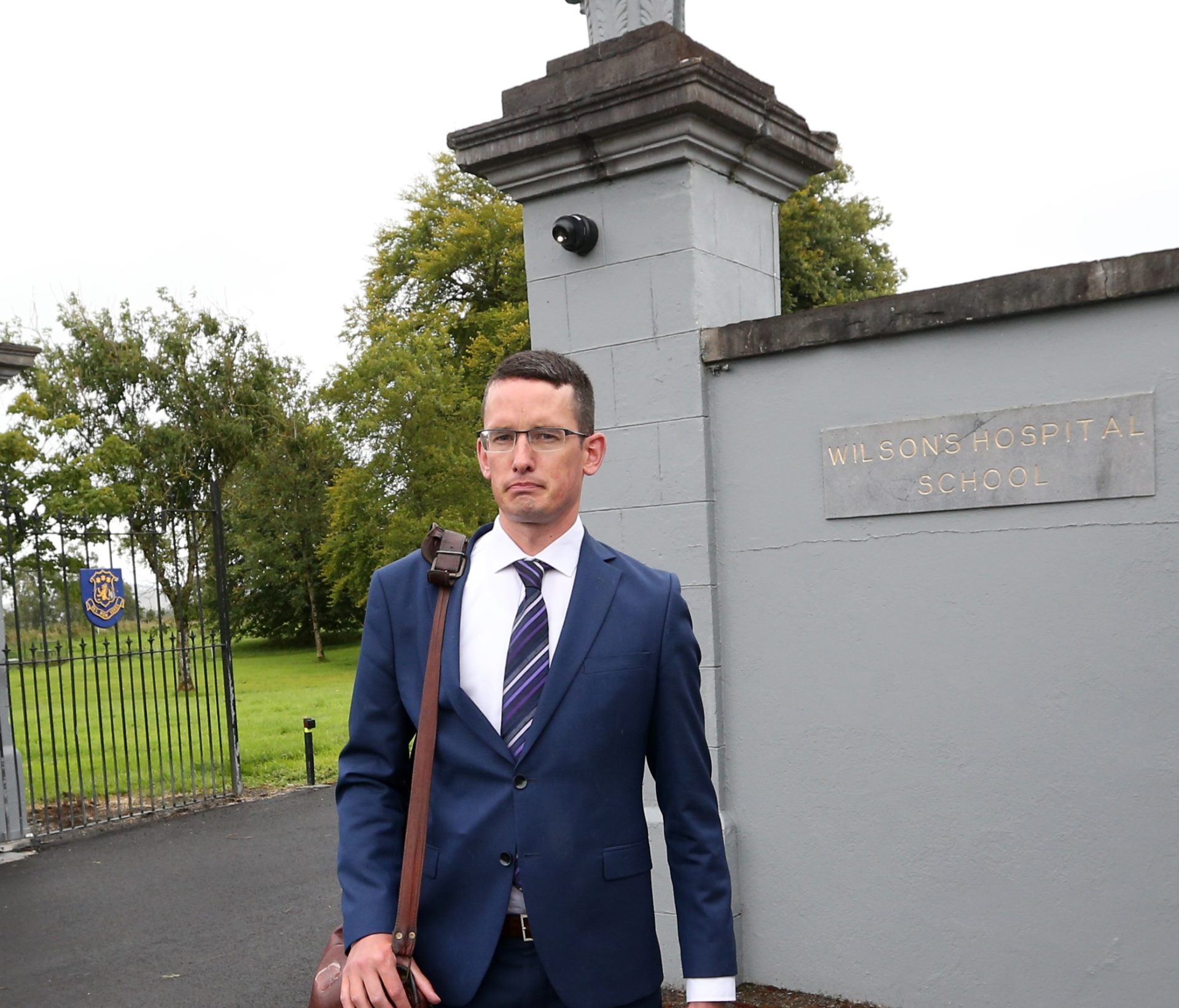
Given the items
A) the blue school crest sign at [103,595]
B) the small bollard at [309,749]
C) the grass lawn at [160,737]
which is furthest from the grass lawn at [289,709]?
the blue school crest sign at [103,595]

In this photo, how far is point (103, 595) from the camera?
998 centimetres

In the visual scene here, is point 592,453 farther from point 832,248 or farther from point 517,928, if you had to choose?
point 832,248

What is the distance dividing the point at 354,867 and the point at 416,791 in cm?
18

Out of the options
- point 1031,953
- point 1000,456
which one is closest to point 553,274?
point 1000,456

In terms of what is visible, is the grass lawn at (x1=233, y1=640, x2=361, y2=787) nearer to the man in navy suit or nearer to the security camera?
the security camera

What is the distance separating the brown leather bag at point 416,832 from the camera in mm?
2072

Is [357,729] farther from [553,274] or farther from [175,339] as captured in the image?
[175,339]

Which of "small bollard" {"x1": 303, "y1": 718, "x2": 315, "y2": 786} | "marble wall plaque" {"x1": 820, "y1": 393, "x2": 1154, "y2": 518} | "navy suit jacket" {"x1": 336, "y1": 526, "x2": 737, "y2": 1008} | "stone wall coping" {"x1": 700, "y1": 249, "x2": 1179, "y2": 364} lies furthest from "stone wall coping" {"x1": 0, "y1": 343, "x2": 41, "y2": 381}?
"navy suit jacket" {"x1": 336, "y1": 526, "x2": 737, "y2": 1008}

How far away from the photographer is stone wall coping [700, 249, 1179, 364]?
13.1ft

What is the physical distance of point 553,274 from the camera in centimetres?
537

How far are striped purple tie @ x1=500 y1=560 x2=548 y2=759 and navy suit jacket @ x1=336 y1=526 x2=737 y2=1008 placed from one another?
0.03 metres

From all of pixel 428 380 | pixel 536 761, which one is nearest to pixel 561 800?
pixel 536 761

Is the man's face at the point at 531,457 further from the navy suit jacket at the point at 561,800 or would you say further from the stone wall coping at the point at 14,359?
the stone wall coping at the point at 14,359

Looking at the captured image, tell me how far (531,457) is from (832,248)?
29.6 meters
